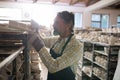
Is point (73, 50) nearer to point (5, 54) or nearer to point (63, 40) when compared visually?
point (63, 40)

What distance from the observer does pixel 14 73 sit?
180 cm

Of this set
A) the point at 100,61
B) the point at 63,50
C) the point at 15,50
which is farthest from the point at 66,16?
the point at 100,61

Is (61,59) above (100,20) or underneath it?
underneath

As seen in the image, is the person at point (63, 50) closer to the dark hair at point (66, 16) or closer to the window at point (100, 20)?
the dark hair at point (66, 16)

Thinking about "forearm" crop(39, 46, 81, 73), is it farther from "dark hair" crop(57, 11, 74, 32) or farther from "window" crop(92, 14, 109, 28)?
"window" crop(92, 14, 109, 28)

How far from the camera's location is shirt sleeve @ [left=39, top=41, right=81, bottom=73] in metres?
1.68

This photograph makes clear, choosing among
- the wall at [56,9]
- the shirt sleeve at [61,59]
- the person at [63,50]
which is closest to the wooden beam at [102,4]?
the wall at [56,9]

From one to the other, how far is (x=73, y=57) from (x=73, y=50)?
69mm

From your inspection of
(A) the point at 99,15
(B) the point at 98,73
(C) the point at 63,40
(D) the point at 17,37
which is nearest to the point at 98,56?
(B) the point at 98,73

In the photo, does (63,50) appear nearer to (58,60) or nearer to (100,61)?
(58,60)

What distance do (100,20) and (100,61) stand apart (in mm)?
7605

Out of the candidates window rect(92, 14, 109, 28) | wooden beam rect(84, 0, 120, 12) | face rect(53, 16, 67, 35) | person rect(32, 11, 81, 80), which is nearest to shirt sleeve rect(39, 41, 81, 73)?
person rect(32, 11, 81, 80)

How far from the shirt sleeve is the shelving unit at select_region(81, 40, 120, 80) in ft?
7.56

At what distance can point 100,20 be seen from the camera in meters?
11.9
